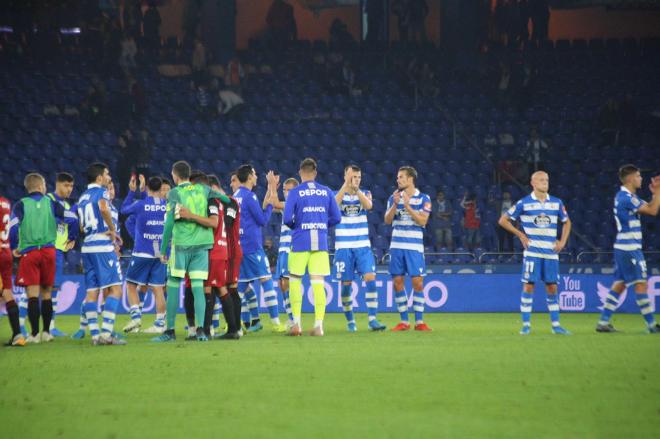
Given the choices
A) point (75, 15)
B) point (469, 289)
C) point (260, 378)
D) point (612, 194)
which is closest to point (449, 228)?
point (469, 289)

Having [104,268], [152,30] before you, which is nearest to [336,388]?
[104,268]

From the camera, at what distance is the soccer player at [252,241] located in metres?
14.1

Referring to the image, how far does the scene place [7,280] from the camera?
12734mm

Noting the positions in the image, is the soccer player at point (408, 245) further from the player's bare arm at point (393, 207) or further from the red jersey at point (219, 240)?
the red jersey at point (219, 240)

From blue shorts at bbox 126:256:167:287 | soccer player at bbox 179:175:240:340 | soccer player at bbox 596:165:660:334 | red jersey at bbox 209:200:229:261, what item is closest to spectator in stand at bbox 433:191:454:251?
soccer player at bbox 596:165:660:334

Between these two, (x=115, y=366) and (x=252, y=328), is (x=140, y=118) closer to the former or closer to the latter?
(x=252, y=328)

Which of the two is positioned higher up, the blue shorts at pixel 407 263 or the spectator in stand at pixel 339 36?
the spectator in stand at pixel 339 36

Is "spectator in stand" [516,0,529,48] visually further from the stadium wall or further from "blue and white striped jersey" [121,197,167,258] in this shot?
"blue and white striped jersey" [121,197,167,258]

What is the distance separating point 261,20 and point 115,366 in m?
22.4

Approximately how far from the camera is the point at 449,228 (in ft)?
79.2

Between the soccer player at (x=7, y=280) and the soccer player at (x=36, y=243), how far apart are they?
158mm

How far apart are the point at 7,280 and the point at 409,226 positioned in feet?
19.2

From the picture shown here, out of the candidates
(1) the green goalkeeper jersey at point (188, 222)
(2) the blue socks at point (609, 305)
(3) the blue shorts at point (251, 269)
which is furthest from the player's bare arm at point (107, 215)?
(2) the blue socks at point (609, 305)

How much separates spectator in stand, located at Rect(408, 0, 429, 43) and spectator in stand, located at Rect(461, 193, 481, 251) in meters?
7.45
